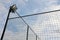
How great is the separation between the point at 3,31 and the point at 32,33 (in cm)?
260

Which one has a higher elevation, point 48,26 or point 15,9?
point 15,9

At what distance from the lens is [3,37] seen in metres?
5.80

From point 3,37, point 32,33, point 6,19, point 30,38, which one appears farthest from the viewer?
point 32,33

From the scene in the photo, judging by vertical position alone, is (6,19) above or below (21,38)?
above

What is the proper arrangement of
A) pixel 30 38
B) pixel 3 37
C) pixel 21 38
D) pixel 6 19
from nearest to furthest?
pixel 3 37 → pixel 6 19 → pixel 21 38 → pixel 30 38

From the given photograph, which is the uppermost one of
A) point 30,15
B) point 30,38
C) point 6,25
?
point 30,15

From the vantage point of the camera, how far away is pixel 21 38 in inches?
264

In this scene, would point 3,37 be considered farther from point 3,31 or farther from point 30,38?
point 30,38

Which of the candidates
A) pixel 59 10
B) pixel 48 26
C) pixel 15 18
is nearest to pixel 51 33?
pixel 48 26

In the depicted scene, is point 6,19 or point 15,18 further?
point 15,18

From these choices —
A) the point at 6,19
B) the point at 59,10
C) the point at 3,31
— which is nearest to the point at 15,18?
the point at 6,19

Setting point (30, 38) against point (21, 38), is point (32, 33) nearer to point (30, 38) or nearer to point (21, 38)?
point (30, 38)

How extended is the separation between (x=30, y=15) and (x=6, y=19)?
3.64 feet

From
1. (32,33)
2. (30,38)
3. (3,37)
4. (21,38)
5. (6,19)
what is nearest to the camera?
(3,37)
